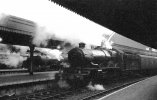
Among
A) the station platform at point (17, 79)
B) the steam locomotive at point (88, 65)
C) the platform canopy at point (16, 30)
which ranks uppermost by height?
the platform canopy at point (16, 30)

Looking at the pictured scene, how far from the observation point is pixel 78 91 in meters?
13.4

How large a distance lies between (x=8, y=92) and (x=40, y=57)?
8.22 meters

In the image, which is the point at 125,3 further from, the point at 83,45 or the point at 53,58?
the point at 53,58

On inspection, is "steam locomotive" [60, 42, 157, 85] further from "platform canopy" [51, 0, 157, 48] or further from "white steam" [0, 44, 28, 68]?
"white steam" [0, 44, 28, 68]

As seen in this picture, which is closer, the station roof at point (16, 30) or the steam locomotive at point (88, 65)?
the station roof at point (16, 30)

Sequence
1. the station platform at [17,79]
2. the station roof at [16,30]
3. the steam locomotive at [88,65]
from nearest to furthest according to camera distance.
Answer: the station platform at [17,79] → the station roof at [16,30] → the steam locomotive at [88,65]

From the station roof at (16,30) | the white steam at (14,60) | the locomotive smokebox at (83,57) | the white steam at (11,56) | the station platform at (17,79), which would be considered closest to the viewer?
the station platform at (17,79)

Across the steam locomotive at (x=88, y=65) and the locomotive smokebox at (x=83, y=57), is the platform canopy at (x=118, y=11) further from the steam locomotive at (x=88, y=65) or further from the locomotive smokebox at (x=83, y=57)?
the steam locomotive at (x=88, y=65)

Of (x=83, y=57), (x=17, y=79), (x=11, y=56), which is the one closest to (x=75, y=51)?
(x=83, y=57)

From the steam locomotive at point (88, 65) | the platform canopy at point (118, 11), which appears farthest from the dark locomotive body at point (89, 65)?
the platform canopy at point (118, 11)

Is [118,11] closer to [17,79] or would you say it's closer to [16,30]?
[16,30]

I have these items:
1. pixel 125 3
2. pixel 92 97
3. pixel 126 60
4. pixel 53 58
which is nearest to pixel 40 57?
pixel 53 58

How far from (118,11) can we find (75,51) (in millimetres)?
6032

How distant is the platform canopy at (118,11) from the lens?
805 cm
